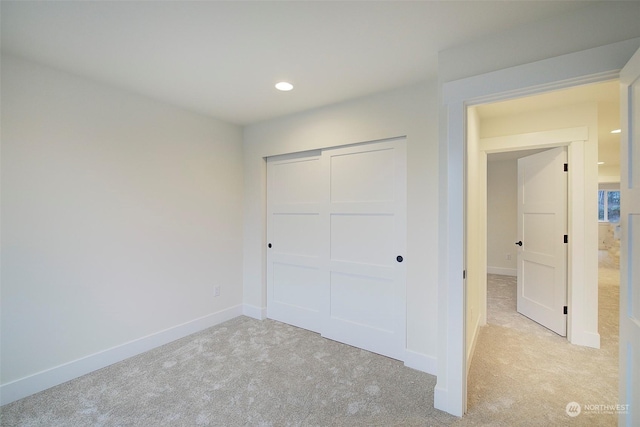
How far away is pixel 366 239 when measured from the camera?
9.12 ft

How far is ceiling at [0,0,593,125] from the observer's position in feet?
5.03

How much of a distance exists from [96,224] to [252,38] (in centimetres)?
204

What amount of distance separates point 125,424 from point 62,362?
95cm

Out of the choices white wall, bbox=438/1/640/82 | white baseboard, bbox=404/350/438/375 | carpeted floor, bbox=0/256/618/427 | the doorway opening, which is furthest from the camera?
the doorway opening

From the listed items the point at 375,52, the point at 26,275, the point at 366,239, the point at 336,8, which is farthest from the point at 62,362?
the point at 375,52

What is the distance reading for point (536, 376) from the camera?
229 centimetres

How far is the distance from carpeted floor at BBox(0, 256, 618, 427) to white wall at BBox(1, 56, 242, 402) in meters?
0.31

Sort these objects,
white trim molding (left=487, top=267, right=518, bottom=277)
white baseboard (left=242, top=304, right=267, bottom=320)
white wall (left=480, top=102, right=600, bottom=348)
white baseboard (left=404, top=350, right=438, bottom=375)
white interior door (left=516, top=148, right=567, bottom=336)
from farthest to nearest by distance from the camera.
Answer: white trim molding (left=487, top=267, right=518, bottom=277) < white baseboard (left=242, top=304, right=267, bottom=320) < white interior door (left=516, top=148, right=567, bottom=336) < white wall (left=480, top=102, right=600, bottom=348) < white baseboard (left=404, top=350, right=438, bottom=375)

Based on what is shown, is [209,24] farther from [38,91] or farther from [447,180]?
[447,180]

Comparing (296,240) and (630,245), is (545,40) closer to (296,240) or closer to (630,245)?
(630,245)

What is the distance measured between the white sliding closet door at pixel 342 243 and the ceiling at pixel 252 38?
2.72 ft

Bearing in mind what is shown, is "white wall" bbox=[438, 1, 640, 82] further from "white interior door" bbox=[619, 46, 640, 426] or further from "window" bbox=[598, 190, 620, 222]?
"window" bbox=[598, 190, 620, 222]

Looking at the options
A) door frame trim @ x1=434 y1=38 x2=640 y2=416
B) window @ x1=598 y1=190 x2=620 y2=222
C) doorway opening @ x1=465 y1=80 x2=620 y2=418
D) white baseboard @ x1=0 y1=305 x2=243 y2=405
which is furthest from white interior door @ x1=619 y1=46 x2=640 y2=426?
window @ x1=598 y1=190 x2=620 y2=222

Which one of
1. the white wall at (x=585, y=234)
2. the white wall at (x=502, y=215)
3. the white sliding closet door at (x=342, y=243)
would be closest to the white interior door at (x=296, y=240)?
the white sliding closet door at (x=342, y=243)
